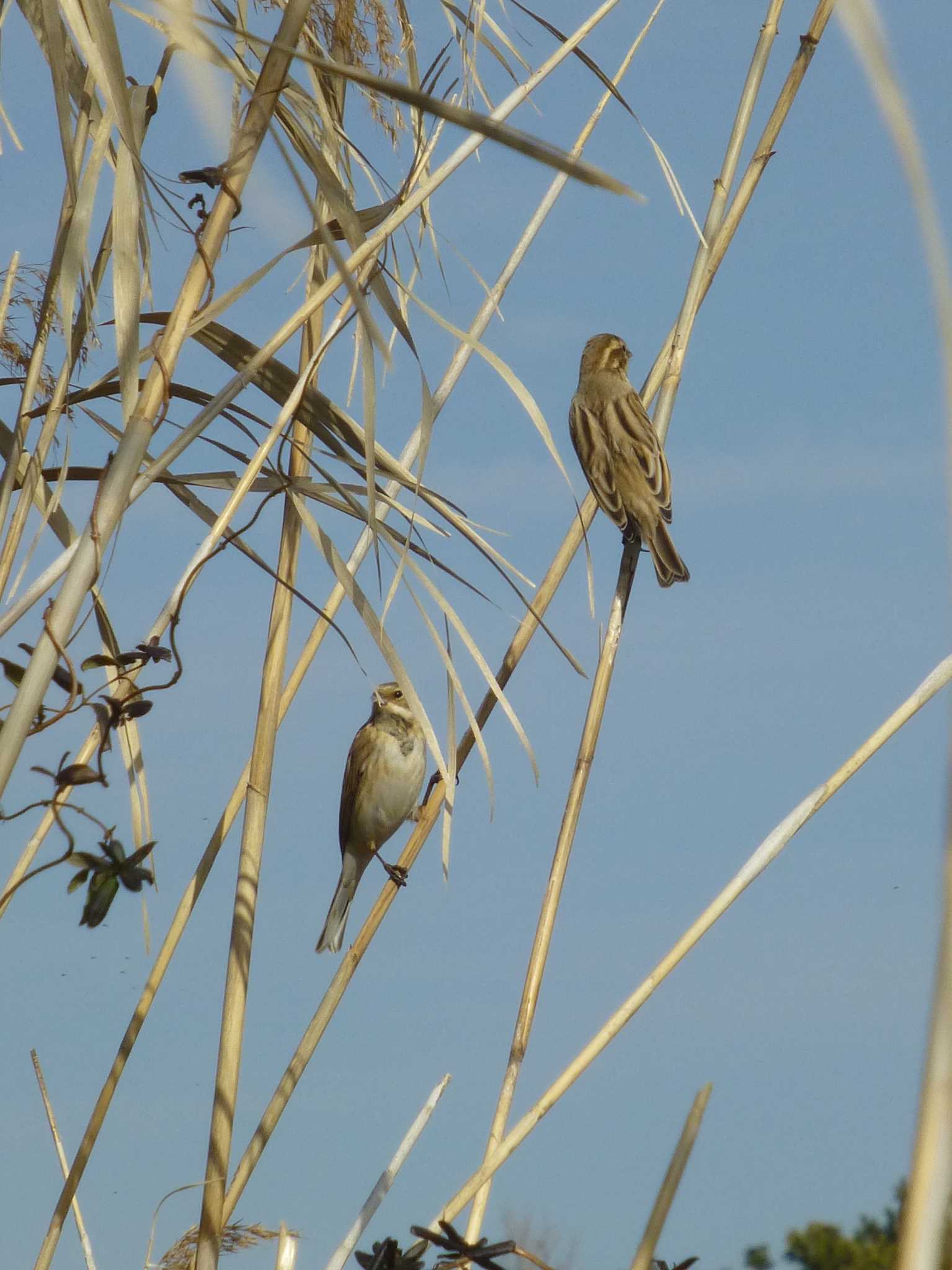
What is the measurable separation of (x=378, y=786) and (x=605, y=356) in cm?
221

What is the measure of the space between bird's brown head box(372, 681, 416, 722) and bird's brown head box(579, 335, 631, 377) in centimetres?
175

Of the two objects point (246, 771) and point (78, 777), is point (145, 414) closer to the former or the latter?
point (78, 777)

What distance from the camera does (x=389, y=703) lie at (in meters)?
6.05

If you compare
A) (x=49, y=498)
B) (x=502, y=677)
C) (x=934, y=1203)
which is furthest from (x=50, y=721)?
(x=502, y=677)

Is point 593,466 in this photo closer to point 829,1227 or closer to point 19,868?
point 19,868

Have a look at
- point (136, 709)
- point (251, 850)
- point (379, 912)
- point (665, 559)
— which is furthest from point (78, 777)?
point (665, 559)

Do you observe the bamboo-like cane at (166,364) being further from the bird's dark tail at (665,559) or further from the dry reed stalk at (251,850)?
the bird's dark tail at (665,559)

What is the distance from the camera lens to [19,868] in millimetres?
2367

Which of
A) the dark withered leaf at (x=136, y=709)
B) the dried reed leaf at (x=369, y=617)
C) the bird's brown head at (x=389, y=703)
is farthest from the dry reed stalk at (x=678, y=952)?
the bird's brown head at (x=389, y=703)

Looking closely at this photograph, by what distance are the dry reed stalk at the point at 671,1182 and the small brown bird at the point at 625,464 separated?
3.26m

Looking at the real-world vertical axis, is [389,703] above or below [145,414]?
above

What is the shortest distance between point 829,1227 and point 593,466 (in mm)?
7259

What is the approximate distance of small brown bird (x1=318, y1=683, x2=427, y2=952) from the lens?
620cm

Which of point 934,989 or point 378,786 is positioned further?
point 378,786
